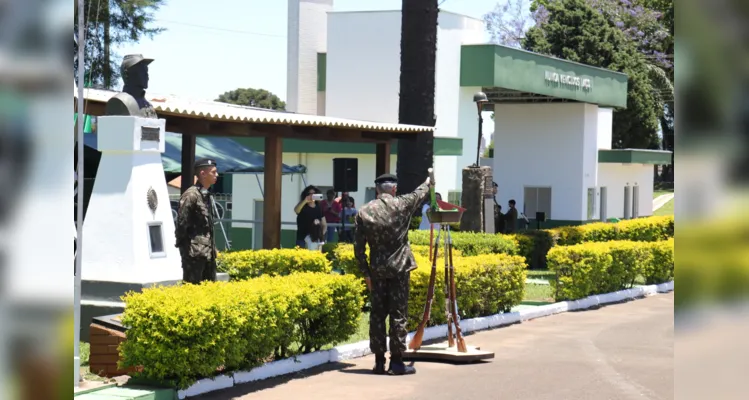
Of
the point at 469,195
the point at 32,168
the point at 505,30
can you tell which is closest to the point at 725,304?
the point at 32,168

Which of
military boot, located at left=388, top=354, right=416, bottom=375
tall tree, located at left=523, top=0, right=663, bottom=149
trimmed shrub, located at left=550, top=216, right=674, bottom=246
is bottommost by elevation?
military boot, located at left=388, top=354, right=416, bottom=375

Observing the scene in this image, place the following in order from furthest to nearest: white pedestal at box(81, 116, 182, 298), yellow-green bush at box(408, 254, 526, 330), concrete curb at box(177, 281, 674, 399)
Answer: yellow-green bush at box(408, 254, 526, 330) → white pedestal at box(81, 116, 182, 298) → concrete curb at box(177, 281, 674, 399)

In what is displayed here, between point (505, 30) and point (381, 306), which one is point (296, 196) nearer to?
point (381, 306)

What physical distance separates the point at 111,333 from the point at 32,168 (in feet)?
→ 23.7

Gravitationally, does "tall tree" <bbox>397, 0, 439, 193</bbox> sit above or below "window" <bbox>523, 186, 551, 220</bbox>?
above

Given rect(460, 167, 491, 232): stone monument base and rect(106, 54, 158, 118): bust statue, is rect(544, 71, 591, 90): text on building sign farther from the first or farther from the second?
rect(106, 54, 158, 118): bust statue

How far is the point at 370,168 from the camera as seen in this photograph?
2808 cm

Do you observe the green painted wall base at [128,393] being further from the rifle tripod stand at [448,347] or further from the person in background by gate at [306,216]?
the person in background by gate at [306,216]

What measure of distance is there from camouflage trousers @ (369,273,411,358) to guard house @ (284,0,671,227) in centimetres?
1851

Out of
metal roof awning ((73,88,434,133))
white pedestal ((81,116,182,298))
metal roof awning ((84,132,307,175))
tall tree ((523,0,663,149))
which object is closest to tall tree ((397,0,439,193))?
metal roof awning ((73,88,434,133))

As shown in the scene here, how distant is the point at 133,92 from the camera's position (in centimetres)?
1067

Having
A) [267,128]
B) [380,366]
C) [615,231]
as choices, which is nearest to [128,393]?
[380,366]

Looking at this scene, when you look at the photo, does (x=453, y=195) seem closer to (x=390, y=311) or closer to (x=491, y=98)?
(x=491, y=98)

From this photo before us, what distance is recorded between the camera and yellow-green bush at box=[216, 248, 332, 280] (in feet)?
41.4
